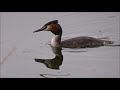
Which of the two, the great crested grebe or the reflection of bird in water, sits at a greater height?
the great crested grebe

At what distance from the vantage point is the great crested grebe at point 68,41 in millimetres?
2162

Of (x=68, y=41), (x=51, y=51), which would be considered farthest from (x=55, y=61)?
(x=68, y=41)

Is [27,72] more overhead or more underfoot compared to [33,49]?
more underfoot

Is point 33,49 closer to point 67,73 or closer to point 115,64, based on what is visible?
point 67,73

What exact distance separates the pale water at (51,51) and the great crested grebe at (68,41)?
0.03 meters

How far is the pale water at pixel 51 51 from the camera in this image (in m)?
2.12

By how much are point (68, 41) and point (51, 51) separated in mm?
160

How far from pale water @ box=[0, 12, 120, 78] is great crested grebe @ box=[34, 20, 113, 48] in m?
0.03

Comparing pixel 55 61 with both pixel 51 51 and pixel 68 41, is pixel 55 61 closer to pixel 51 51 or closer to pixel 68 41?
pixel 51 51

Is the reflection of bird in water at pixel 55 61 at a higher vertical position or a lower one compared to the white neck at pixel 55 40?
lower

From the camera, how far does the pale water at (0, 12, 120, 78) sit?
212 centimetres

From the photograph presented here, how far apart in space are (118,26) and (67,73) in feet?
1.84
